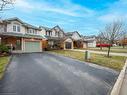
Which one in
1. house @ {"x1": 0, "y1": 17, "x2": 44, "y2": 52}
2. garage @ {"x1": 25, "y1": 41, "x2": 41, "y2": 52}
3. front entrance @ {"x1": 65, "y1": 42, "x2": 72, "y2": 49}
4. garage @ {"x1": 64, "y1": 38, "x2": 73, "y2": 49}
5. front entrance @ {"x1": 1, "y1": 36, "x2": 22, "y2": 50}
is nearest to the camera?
house @ {"x1": 0, "y1": 17, "x2": 44, "y2": 52}

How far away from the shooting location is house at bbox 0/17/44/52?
94.5ft

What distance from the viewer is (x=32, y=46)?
107 feet

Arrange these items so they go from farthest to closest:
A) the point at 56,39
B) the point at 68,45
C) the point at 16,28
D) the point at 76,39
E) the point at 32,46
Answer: the point at 76,39
the point at 68,45
the point at 56,39
the point at 32,46
the point at 16,28

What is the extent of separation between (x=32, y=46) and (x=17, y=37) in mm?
4105

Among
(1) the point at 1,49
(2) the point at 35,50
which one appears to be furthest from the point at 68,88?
(2) the point at 35,50

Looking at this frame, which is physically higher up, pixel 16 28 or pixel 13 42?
pixel 16 28

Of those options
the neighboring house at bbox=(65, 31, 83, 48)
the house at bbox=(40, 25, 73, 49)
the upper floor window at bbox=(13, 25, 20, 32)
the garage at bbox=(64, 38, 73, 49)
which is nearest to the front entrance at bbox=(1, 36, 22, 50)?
the upper floor window at bbox=(13, 25, 20, 32)

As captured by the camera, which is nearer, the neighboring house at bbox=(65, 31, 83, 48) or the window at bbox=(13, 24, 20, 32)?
the window at bbox=(13, 24, 20, 32)

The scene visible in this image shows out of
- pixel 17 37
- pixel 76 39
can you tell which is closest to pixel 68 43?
pixel 76 39

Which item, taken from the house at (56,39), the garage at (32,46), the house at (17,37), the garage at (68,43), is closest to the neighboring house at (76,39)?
the garage at (68,43)

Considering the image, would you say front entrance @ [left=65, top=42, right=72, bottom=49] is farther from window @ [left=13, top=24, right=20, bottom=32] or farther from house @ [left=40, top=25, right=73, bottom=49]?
window @ [left=13, top=24, right=20, bottom=32]

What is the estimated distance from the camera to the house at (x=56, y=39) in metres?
40.6

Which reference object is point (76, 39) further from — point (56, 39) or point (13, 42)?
point (13, 42)

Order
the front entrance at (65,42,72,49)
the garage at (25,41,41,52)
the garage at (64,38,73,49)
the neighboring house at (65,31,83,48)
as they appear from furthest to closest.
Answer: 1. the neighboring house at (65,31,83,48)
2. the front entrance at (65,42,72,49)
3. the garage at (64,38,73,49)
4. the garage at (25,41,41,52)
